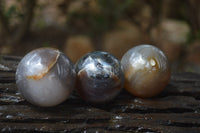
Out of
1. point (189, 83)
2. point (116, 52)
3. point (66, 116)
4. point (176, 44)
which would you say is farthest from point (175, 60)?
point (66, 116)

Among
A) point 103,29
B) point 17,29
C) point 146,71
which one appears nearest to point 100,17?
point 103,29

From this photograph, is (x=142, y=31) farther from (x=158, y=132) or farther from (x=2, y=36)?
(x=158, y=132)

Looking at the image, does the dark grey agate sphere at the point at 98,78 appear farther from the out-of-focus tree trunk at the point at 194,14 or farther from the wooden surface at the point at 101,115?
the out-of-focus tree trunk at the point at 194,14

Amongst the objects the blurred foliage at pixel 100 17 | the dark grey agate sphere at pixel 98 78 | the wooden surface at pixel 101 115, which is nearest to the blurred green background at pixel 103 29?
the blurred foliage at pixel 100 17

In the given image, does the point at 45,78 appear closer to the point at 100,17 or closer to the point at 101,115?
the point at 101,115

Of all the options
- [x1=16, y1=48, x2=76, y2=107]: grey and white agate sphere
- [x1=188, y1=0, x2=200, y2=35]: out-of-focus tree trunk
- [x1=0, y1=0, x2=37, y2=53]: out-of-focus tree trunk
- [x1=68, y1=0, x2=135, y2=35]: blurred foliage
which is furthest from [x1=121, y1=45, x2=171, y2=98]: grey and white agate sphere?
[x1=188, y1=0, x2=200, y2=35]: out-of-focus tree trunk

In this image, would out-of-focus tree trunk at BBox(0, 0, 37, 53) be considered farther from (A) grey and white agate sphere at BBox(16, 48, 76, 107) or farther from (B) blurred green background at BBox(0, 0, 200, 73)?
(A) grey and white agate sphere at BBox(16, 48, 76, 107)
